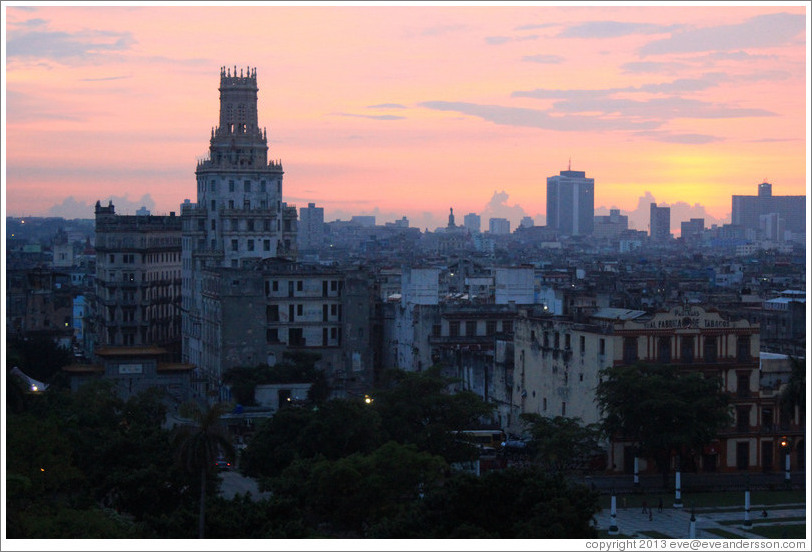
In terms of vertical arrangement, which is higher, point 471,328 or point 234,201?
point 234,201

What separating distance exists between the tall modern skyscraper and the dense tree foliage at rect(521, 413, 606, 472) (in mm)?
46701

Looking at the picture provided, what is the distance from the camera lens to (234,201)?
11400 cm

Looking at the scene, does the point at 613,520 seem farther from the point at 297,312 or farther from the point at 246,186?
the point at 246,186

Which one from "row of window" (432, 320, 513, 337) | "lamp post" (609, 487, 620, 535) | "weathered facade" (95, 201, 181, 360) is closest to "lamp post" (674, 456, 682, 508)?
"lamp post" (609, 487, 620, 535)

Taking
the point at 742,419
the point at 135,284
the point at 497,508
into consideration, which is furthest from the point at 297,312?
the point at 497,508

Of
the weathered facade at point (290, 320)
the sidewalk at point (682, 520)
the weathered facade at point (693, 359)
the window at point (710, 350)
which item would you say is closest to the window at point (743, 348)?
the weathered facade at point (693, 359)

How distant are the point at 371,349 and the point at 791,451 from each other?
34.0m

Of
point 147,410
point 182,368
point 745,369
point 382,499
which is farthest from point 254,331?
point 382,499

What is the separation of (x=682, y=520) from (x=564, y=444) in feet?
24.6

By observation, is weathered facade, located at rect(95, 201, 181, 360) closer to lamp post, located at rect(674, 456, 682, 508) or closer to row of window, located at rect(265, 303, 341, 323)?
row of window, located at rect(265, 303, 341, 323)

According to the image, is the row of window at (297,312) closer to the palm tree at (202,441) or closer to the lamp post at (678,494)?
the lamp post at (678,494)

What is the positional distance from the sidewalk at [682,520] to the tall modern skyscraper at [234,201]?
2148 inches

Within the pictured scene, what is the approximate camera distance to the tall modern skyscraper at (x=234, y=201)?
113m

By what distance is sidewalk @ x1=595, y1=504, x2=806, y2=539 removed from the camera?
188ft
